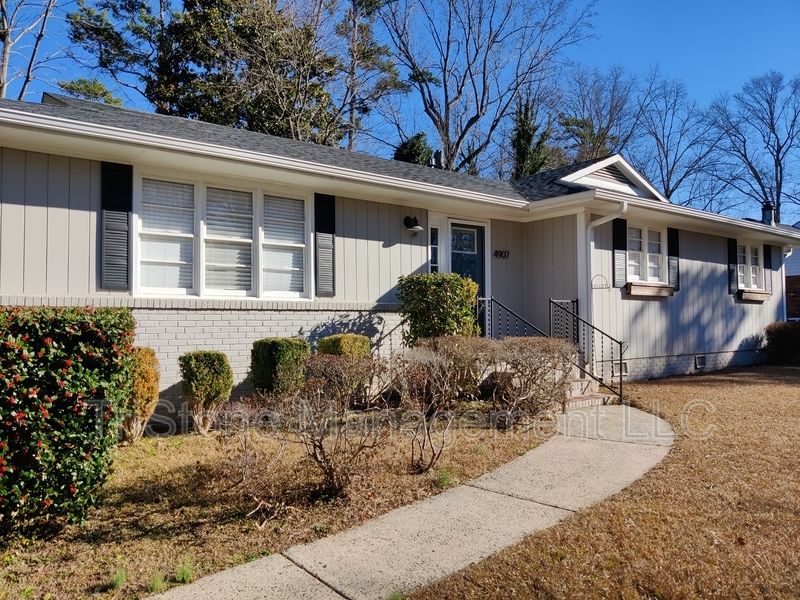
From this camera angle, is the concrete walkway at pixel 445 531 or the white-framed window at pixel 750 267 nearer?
the concrete walkway at pixel 445 531

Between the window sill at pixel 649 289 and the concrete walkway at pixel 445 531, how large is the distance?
202 inches

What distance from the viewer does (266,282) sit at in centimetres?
820

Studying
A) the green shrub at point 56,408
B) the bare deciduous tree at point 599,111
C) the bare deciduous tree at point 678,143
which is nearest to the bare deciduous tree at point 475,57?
the bare deciduous tree at point 599,111

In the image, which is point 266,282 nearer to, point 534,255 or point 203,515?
point 203,515

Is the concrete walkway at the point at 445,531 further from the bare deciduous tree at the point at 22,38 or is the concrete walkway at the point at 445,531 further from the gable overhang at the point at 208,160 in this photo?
the bare deciduous tree at the point at 22,38

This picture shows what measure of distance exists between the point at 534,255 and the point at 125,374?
8.45 m

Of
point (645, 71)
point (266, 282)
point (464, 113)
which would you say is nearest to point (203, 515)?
point (266, 282)

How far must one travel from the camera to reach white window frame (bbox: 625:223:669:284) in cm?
1122

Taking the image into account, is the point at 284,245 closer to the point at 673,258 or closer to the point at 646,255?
the point at 646,255

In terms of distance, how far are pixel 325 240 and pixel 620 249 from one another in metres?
5.51

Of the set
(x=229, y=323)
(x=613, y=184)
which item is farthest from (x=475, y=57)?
(x=229, y=323)

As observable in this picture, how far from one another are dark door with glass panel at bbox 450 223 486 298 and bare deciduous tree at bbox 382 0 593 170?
1564cm

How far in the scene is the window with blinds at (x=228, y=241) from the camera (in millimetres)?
7762

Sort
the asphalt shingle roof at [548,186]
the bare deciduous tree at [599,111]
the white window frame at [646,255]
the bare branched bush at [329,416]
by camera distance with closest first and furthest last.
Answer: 1. the bare branched bush at [329,416]
2. the asphalt shingle roof at [548,186]
3. the white window frame at [646,255]
4. the bare deciduous tree at [599,111]
